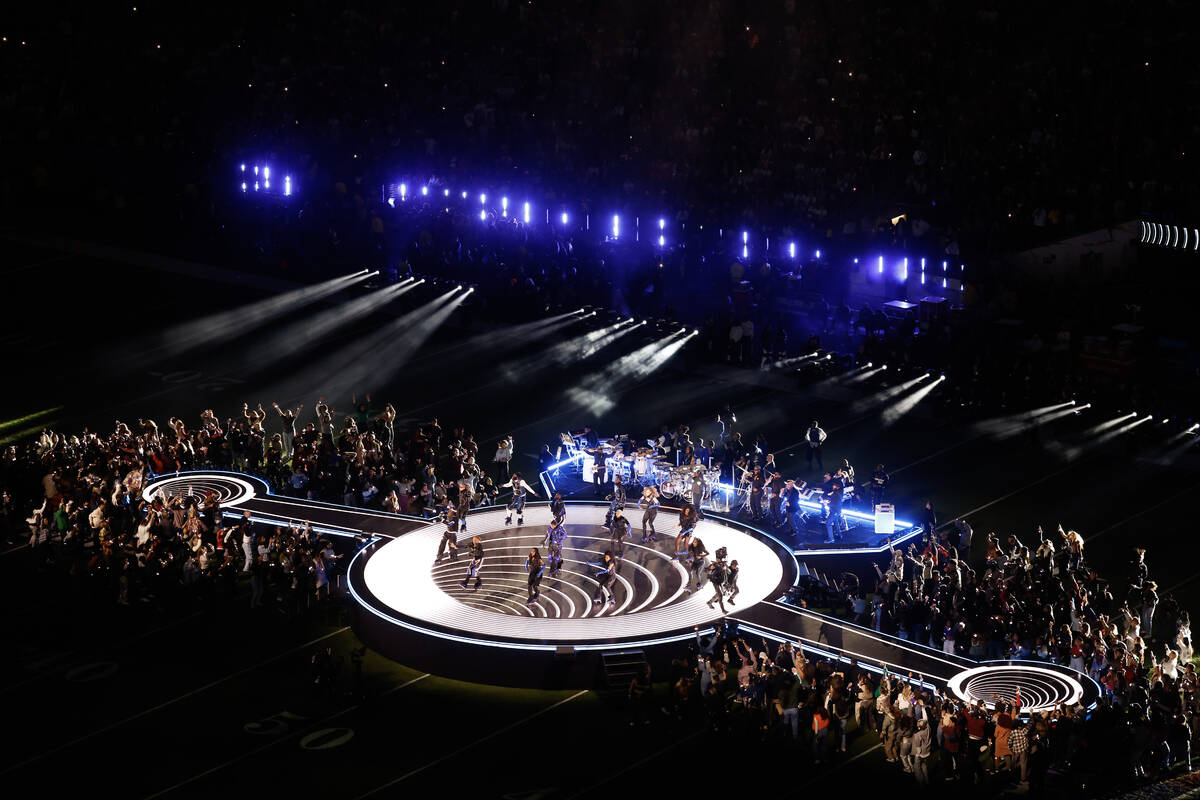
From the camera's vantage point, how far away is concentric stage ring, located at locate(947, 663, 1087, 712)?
31531 mm

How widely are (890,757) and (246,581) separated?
17.7m

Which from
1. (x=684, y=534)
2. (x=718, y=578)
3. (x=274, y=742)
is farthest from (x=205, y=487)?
(x=718, y=578)

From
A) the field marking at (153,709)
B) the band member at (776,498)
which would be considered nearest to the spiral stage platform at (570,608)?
the field marking at (153,709)

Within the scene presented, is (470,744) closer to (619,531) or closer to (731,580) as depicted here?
(731,580)

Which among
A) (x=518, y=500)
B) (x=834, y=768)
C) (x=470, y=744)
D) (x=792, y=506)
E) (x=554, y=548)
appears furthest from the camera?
(x=518, y=500)

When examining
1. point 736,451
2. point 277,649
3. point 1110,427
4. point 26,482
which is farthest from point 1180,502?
point 26,482

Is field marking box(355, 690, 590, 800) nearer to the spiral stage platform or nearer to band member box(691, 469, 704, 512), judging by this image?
the spiral stage platform

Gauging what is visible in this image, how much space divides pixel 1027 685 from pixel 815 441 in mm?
15239

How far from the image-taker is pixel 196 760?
32344mm

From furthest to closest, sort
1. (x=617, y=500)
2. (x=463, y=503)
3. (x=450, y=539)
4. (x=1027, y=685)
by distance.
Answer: (x=617, y=500) < (x=463, y=503) < (x=450, y=539) < (x=1027, y=685)

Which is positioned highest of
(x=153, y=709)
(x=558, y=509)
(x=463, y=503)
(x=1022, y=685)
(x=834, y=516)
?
(x=558, y=509)

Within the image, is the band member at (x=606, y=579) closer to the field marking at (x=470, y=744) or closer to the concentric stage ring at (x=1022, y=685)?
the field marking at (x=470, y=744)

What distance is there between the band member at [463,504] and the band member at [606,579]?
14.4 ft

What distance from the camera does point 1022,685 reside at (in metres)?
32.5
